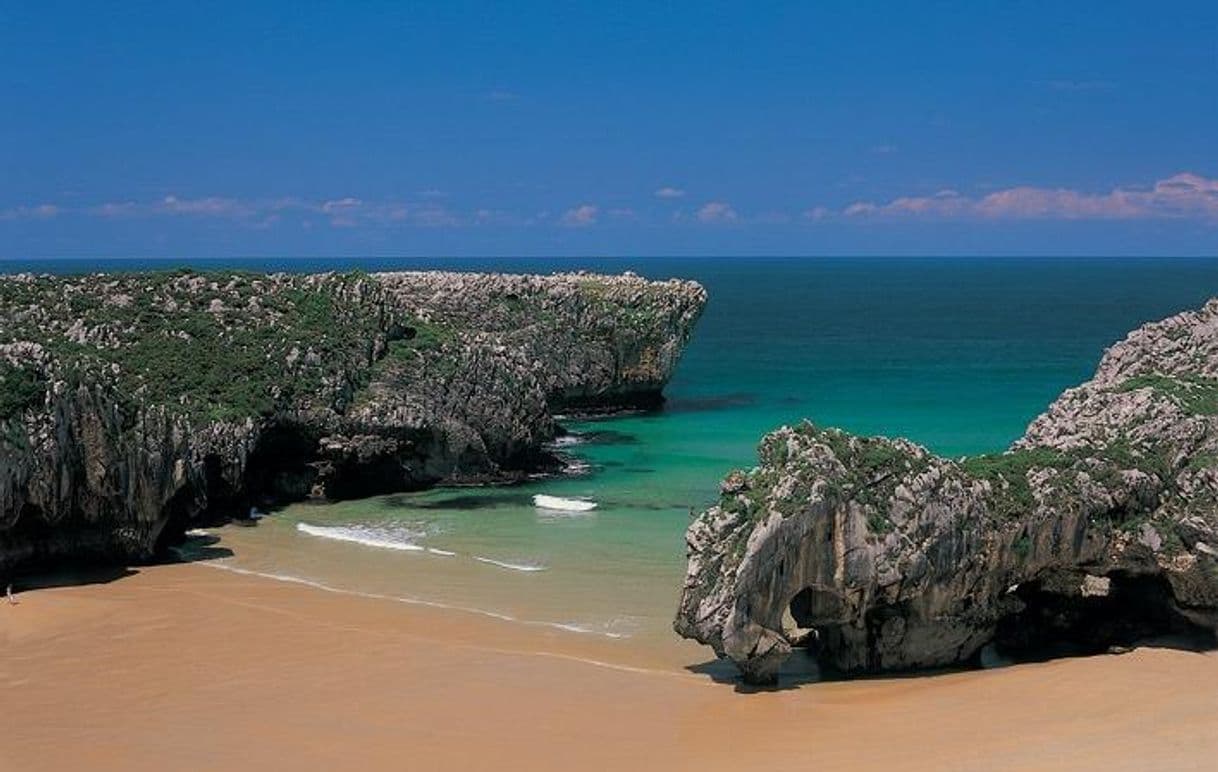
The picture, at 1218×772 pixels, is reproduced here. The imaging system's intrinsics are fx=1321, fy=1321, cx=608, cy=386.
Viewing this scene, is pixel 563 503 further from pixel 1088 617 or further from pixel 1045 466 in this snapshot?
pixel 1045 466

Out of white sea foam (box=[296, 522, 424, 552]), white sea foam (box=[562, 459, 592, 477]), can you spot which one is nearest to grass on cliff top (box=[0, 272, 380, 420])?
white sea foam (box=[296, 522, 424, 552])

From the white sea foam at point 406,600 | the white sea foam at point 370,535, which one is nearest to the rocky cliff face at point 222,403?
the white sea foam at point 406,600

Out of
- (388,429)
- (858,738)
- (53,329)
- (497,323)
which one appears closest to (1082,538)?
(858,738)

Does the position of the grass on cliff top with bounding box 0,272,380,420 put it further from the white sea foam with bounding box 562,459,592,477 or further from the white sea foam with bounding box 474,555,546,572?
the white sea foam with bounding box 474,555,546,572

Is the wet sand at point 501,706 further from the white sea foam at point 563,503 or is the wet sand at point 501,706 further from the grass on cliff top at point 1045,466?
the white sea foam at point 563,503

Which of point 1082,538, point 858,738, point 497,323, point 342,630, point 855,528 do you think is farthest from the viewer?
point 497,323

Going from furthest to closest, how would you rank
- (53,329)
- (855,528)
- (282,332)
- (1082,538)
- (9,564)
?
(282,332)
(53,329)
(9,564)
(1082,538)
(855,528)

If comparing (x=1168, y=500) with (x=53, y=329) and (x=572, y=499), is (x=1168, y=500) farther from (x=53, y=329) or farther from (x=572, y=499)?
(x=53, y=329)
